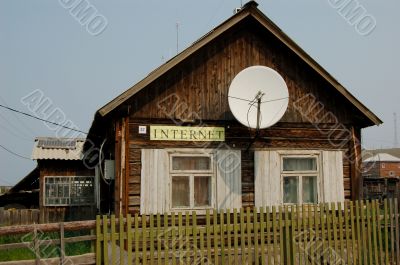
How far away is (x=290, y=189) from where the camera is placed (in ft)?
36.8

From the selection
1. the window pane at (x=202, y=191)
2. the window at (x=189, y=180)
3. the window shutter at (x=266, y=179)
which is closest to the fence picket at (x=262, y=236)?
the window at (x=189, y=180)

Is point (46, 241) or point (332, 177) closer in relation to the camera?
point (46, 241)

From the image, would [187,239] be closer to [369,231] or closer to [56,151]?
[369,231]

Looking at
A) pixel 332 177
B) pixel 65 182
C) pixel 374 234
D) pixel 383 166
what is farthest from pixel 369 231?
pixel 383 166

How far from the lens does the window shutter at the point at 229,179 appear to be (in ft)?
34.8

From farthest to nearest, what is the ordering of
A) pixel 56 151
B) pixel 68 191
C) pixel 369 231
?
pixel 56 151, pixel 68 191, pixel 369 231

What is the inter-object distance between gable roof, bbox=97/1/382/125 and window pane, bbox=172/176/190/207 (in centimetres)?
225

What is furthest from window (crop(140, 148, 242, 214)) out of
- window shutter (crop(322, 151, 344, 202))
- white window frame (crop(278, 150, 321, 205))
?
window shutter (crop(322, 151, 344, 202))

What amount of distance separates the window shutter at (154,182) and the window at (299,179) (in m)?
3.04

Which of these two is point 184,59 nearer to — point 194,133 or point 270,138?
point 194,133

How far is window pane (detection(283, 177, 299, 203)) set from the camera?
11.2 metres

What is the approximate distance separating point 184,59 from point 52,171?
40.1 ft

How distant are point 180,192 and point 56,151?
38.9 ft

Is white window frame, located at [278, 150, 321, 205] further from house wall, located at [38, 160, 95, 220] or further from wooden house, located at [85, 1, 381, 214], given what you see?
house wall, located at [38, 160, 95, 220]
